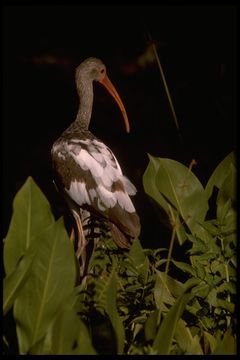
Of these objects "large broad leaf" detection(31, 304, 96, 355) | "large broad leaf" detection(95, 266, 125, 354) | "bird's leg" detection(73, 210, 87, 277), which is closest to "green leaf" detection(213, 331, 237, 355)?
"large broad leaf" detection(95, 266, 125, 354)

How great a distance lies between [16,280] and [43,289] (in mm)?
72

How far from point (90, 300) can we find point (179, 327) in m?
0.31

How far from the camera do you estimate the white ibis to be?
4.07m

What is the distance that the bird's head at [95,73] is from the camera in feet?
15.0

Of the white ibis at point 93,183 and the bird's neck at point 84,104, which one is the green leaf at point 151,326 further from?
the bird's neck at point 84,104

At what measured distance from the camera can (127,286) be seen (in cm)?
267

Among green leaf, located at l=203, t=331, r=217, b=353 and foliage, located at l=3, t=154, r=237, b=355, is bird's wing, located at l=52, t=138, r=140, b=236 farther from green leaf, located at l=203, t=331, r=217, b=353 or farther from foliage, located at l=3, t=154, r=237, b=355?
green leaf, located at l=203, t=331, r=217, b=353

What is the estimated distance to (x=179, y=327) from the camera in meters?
2.40

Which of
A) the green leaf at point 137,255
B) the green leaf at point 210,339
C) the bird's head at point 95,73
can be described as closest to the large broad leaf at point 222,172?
the green leaf at point 137,255

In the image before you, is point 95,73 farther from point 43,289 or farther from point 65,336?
point 65,336

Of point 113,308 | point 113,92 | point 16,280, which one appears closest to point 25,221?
point 16,280

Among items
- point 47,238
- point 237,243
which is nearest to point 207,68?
point 237,243

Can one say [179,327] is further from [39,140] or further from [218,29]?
[39,140]

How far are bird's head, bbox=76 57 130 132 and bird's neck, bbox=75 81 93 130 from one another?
42 mm
